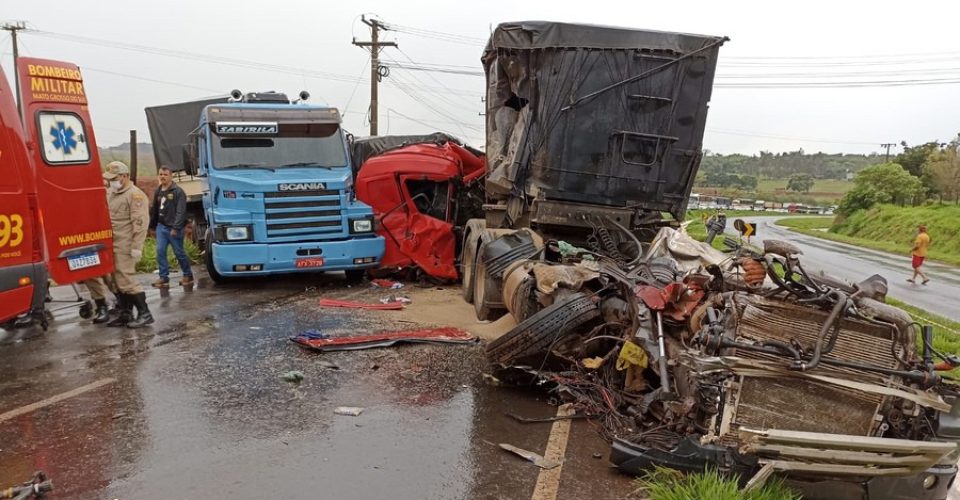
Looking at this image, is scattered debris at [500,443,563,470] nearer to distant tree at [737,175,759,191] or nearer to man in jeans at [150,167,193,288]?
man in jeans at [150,167,193,288]

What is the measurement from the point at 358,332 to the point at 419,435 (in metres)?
2.70

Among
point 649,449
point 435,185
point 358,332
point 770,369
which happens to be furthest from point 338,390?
point 435,185

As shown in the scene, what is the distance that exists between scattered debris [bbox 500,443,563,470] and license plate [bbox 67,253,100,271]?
13.7ft

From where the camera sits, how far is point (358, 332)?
22.1 ft

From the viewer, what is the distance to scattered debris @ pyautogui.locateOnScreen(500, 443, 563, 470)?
3844 mm

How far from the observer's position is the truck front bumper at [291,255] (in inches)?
348

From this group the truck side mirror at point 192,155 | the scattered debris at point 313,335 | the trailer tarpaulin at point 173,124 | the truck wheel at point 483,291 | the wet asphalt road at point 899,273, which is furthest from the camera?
the trailer tarpaulin at point 173,124

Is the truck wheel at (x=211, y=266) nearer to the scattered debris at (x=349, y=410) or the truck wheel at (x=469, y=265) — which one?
the truck wheel at (x=469, y=265)

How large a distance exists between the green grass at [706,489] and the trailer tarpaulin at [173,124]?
45.1ft

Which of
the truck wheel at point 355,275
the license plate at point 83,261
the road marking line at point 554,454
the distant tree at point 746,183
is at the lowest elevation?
the distant tree at point 746,183

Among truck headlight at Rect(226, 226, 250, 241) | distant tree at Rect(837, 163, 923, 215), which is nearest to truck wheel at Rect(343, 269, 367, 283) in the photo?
truck headlight at Rect(226, 226, 250, 241)

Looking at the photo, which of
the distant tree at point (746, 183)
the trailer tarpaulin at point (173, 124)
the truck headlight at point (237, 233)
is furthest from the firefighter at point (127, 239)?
the distant tree at point (746, 183)

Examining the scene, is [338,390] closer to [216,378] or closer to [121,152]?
[216,378]

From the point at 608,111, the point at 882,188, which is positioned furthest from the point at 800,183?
the point at 608,111
